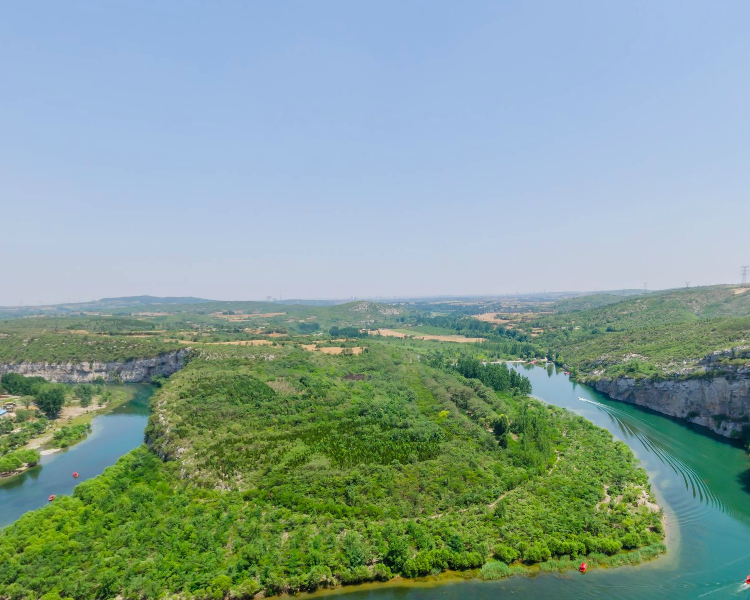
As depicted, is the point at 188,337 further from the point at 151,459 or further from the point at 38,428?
the point at 151,459

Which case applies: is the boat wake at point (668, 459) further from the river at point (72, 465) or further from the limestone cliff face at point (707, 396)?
the river at point (72, 465)

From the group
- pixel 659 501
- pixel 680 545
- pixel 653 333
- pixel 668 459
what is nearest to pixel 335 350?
pixel 668 459

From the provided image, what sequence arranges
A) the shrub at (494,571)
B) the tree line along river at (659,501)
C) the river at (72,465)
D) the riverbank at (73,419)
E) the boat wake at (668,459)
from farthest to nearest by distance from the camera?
the riverbank at (73,419) → the river at (72,465) → the boat wake at (668,459) → the shrub at (494,571) → the tree line along river at (659,501)

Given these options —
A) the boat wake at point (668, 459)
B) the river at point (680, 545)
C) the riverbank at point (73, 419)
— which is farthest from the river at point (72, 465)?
the boat wake at point (668, 459)

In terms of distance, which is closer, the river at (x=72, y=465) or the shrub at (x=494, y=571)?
the shrub at (x=494, y=571)

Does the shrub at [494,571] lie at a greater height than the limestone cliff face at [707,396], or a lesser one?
lesser

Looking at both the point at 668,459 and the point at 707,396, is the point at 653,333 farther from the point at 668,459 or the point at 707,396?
the point at 668,459
